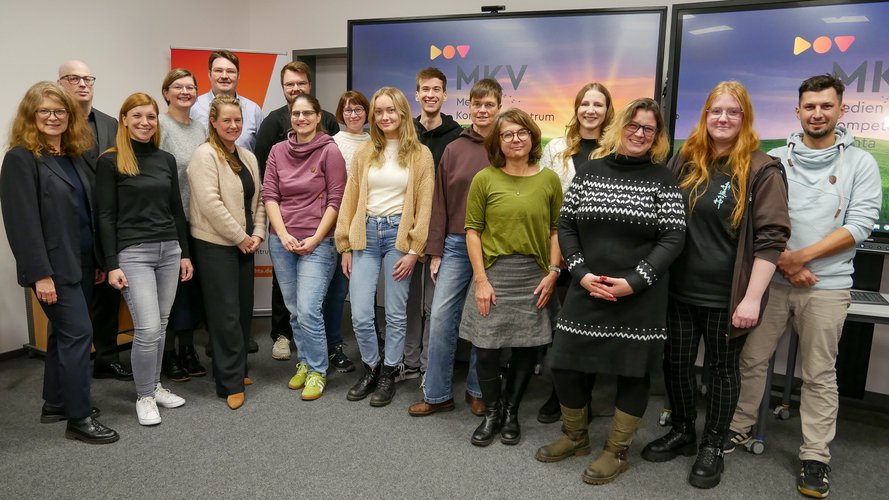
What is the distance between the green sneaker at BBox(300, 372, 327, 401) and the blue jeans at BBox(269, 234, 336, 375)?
0.04m

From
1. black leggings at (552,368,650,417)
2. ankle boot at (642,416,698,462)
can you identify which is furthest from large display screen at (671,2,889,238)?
black leggings at (552,368,650,417)

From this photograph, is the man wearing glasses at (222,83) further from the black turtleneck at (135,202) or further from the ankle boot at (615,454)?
the ankle boot at (615,454)

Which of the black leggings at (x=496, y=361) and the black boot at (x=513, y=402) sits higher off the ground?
the black leggings at (x=496, y=361)

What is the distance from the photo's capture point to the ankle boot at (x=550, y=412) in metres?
2.99

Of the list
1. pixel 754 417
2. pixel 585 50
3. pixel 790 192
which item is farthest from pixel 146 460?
pixel 585 50

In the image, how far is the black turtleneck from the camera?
9.02 ft

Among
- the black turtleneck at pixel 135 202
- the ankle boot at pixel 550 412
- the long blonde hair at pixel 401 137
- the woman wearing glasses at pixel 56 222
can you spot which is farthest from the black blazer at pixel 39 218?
the ankle boot at pixel 550 412

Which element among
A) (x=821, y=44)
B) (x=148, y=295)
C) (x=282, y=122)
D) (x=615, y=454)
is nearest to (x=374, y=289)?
(x=148, y=295)

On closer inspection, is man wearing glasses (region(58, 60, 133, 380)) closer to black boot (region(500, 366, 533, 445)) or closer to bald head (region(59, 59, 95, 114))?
bald head (region(59, 59, 95, 114))

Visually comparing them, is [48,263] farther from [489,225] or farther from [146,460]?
[489,225]

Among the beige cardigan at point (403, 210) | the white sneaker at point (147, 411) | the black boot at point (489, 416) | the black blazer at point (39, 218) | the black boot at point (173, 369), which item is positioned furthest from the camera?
the black boot at point (173, 369)

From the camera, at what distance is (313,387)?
127 inches

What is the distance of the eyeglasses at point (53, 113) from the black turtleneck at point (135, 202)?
24 centimetres

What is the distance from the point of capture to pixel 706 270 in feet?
7.52
